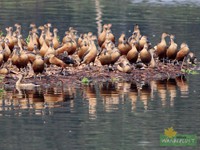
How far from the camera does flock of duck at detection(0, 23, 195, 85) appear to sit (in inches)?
1041

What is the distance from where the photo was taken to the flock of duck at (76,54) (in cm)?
2644

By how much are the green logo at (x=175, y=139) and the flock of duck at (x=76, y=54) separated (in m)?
6.48

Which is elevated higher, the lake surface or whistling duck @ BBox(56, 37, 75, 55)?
whistling duck @ BBox(56, 37, 75, 55)

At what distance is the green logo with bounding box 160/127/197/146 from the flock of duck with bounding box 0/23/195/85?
21.3 feet

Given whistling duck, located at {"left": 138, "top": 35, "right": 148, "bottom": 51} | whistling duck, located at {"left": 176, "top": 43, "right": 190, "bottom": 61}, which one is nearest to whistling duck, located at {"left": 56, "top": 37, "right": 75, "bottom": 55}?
whistling duck, located at {"left": 138, "top": 35, "right": 148, "bottom": 51}

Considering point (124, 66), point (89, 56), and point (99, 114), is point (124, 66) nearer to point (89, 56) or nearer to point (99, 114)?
point (89, 56)

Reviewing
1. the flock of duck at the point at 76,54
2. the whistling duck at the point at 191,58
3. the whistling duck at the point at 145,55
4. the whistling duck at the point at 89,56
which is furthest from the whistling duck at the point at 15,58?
the whistling duck at the point at 191,58

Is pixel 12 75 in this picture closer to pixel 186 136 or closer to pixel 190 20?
pixel 186 136

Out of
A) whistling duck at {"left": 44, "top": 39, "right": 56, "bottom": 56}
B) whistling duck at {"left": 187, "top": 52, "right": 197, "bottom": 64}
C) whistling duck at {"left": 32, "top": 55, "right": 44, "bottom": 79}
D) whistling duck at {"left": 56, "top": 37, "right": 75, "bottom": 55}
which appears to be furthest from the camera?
whistling duck at {"left": 187, "top": 52, "right": 197, "bottom": 64}

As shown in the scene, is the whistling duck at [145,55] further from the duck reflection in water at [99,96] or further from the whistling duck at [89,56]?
the whistling duck at [89,56]

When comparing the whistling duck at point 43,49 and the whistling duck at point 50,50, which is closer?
the whistling duck at point 50,50

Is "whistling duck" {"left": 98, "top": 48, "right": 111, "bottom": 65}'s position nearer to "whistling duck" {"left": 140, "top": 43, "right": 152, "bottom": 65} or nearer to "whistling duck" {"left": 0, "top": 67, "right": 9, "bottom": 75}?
"whistling duck" {"left": 140, "top": 43, "right": 152, "bottom": 65}

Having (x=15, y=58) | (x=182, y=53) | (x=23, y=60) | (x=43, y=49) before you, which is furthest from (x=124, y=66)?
(x=15, y=58)

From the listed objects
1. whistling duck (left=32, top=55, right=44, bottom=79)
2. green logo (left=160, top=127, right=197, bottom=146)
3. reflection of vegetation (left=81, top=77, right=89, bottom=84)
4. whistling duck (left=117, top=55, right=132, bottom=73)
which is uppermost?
whistling duck (left=32, top=55, right=44, bottom=79)
